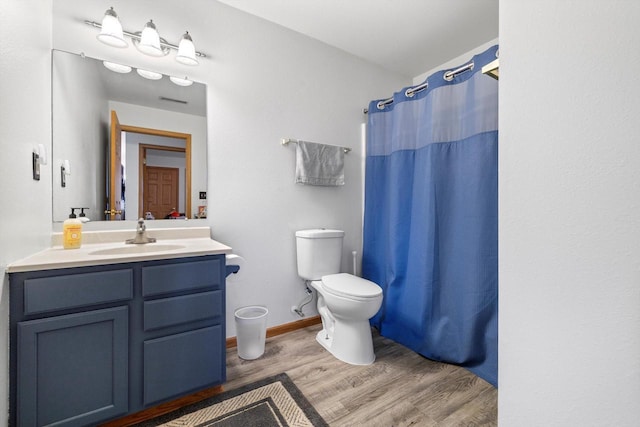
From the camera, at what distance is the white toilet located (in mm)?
1686

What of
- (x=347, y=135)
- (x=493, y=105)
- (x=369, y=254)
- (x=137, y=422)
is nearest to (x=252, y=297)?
(x=137, y=422)

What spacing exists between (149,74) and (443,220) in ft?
6.85

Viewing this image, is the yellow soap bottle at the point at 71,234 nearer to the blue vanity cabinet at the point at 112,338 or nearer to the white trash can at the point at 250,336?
the blue vanity cabinet at the point at 112,338

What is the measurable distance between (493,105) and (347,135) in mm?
1164

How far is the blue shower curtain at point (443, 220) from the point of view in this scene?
1596 millimetres

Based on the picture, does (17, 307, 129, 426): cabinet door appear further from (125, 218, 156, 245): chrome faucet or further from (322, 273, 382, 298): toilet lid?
(322, 273, 382, 298): toilet lid

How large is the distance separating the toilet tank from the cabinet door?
45.8 inches

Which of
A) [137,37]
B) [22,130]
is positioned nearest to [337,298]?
[22,130]

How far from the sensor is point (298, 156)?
214 cm

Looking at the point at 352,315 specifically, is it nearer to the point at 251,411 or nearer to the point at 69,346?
the point at 251,411

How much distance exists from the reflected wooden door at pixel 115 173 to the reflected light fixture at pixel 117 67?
9.5 inches

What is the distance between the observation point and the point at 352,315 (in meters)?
1.70

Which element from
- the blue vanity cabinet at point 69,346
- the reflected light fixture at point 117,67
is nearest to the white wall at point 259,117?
the reflected light fixture at point 117,67

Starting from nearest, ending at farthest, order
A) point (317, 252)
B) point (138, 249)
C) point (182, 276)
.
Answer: point (182, 276) < point (138, 249) < point (317, 252)
